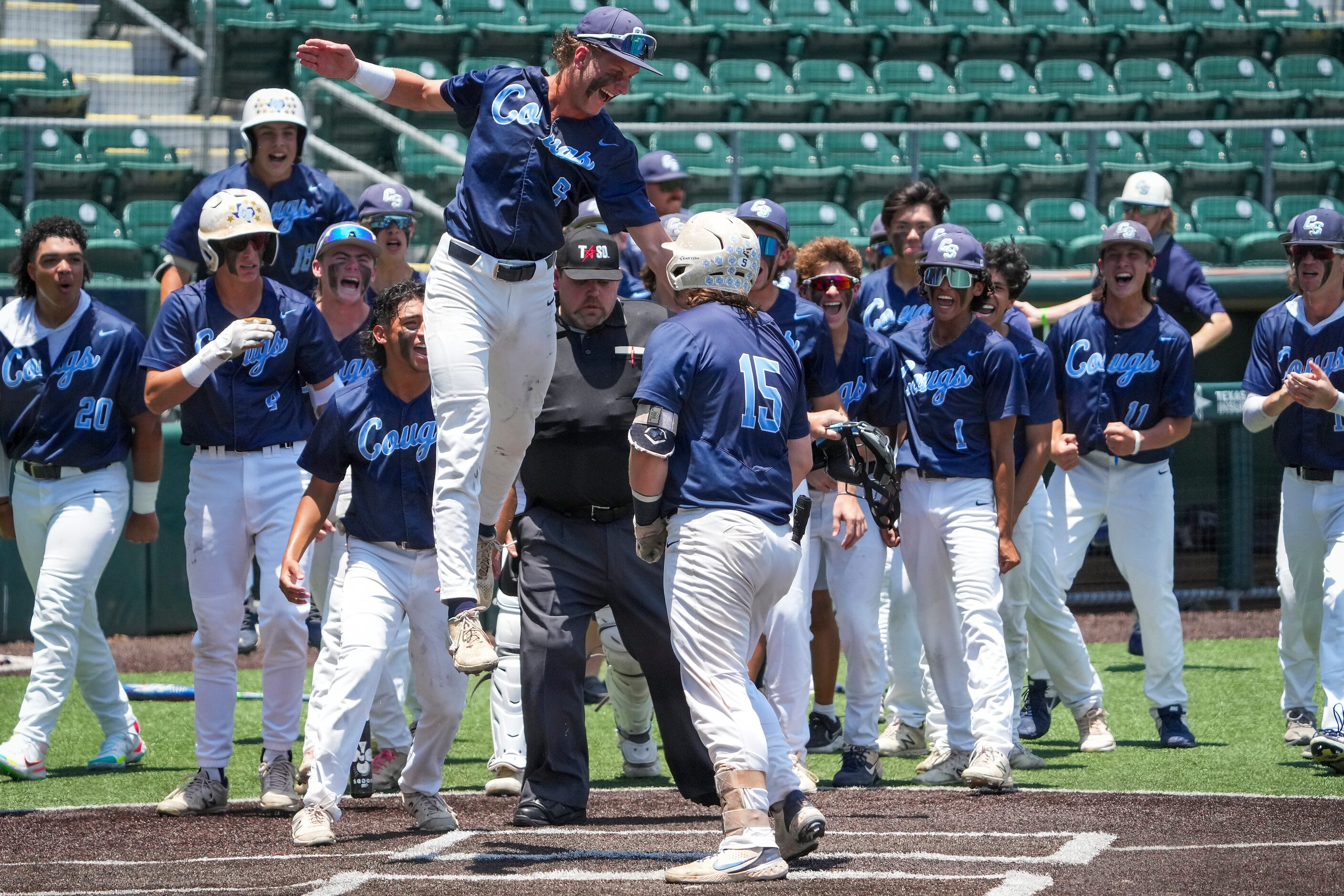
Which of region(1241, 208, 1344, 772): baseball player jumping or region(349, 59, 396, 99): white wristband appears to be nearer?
region(349, 59, 396, 99): white wristband

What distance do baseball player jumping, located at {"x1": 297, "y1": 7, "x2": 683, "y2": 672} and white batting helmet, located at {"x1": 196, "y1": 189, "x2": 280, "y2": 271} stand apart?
1.17 metres

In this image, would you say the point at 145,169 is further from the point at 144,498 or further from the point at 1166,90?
the point at 1166,90

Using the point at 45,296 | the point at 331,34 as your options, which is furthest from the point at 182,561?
the point at 331,34

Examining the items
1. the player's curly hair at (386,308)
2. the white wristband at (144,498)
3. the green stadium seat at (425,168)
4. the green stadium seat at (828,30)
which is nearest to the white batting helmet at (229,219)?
the player's curly hair at (386,308)

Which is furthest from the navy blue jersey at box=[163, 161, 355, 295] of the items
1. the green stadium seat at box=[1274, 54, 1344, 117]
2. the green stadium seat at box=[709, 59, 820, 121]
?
the green stadium seat at box=[1274, 54, 1344, 117]

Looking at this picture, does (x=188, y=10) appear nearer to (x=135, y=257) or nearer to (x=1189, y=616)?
(x=135, y=257)

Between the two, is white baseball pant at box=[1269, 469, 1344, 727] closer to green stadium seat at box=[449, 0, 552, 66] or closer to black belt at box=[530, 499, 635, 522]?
black belt at box=[530, 499, 635, 522]

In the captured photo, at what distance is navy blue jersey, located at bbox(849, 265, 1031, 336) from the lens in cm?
798

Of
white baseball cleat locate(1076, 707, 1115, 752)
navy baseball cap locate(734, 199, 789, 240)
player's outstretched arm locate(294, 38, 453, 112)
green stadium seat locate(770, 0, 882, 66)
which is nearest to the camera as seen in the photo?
player's outstretched arm locate(294, 38, 453, 112)

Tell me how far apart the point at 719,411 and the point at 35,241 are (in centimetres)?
384

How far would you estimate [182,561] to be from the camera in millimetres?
10852

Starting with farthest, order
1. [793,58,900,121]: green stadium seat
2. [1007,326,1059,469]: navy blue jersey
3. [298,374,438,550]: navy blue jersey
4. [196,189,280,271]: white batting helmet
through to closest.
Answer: [793,58,900,121]: green stadium seat
[1007,326,1059,469]: navy blue jersey
[196,189,280,271]: white batting helmet
[298,374,438,550]: navy blue jersey

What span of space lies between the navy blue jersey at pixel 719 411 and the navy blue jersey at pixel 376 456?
1.22 meters

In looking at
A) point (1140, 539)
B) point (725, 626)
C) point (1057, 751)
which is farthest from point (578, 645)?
point (1140, 539)
